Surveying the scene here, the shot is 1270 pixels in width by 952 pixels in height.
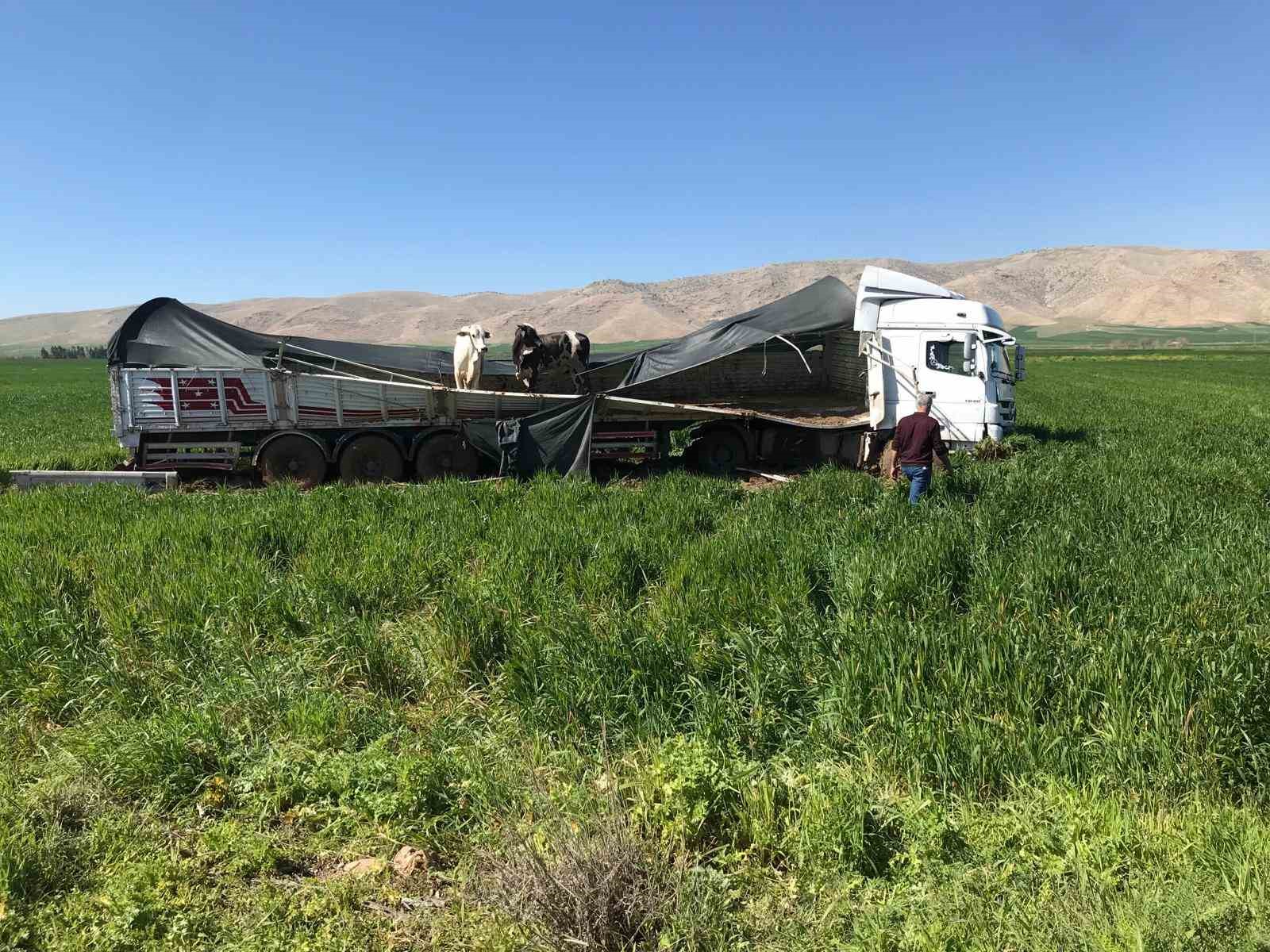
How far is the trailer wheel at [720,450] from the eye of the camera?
491 inches

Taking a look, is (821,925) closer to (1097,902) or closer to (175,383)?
(1097,902)

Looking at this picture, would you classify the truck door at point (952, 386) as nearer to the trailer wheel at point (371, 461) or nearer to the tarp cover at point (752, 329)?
the tarp cover at point (752, 329)

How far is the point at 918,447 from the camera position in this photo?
857 cm

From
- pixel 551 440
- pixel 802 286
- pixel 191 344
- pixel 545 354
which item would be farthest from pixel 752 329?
pixel 802 286

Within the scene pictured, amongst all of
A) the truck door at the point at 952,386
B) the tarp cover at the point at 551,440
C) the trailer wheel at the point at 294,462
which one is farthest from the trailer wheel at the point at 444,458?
the truck door at the point at 952,386

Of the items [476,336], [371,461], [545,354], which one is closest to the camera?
[371,461]

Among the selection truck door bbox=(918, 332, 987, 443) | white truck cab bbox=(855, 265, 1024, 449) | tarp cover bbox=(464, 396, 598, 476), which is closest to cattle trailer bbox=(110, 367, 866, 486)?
tarp cover bbox=(464, 396, 598, 476)

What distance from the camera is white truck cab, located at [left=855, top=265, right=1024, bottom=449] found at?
12.0 meters

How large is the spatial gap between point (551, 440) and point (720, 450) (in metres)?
2.89

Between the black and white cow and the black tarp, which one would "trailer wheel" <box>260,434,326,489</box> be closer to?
the black tarp

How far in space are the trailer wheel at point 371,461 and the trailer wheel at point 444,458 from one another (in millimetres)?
339

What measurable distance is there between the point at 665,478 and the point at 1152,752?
7226 millimetres

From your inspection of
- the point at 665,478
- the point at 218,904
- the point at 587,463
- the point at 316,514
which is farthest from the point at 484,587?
the point at 587,463

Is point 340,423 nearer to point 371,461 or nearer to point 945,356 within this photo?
point 371,461
